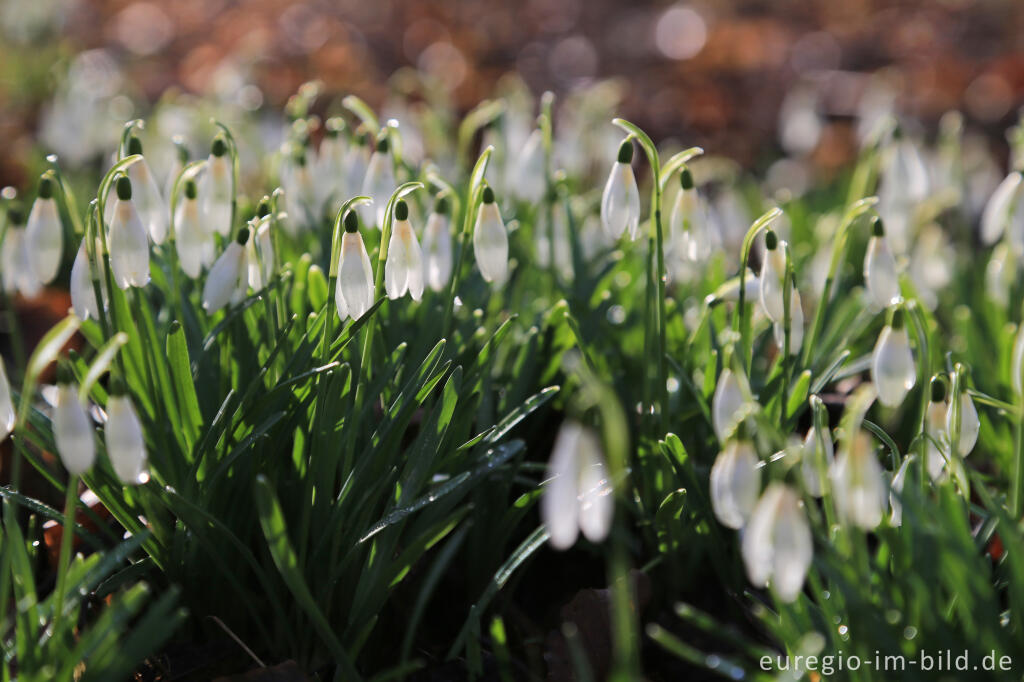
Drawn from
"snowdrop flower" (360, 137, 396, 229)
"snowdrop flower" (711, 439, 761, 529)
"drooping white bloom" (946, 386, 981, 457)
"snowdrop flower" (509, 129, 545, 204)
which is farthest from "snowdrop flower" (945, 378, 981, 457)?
"snowdrop flower" (509, 129, 545, 204)

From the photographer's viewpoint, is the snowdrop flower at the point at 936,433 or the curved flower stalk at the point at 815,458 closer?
the curved flower stalk at the point at 815,458

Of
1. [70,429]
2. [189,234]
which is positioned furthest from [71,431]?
[189,234]

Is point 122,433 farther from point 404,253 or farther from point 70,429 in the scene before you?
point 404,253

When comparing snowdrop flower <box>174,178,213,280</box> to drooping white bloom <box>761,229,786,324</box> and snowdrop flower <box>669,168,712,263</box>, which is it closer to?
snowdrop flower <box>669,168,712,263</box>

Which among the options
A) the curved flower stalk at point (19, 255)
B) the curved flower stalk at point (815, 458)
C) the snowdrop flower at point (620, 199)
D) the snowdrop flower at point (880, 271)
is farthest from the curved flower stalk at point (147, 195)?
the snowdrop flower at point (880, 271)

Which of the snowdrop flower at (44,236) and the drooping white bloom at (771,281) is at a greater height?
the snowdrop flower at (44,236)

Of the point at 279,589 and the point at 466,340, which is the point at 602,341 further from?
the point at 279,589

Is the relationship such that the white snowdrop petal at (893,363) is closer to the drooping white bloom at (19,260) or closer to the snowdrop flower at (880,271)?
the snowdrop flower at (880,271)
